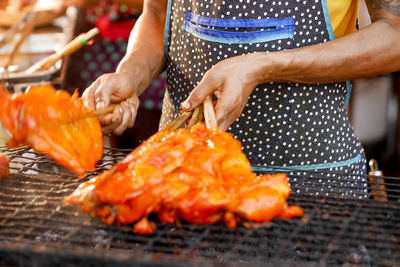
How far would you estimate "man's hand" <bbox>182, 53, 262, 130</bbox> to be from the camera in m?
2.28

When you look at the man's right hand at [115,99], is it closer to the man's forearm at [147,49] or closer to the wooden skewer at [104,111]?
the wooden skewer at [104,111]

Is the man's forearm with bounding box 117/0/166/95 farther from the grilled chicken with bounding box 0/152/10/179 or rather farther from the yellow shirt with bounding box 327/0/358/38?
the yellow shirt with bounding box 327/0/358/38

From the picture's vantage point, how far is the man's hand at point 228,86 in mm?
2275

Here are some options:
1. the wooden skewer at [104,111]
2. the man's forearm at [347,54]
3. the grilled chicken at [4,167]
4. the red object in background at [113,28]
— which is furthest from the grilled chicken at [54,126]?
the red object in background at [113,28]

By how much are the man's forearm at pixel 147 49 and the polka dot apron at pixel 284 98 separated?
0.36 metres

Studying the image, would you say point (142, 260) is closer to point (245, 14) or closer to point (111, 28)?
point (245, 14)

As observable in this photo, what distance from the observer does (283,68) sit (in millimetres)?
2479

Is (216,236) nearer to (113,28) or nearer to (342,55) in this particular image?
(342,55)

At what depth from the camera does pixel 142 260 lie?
4.64ft

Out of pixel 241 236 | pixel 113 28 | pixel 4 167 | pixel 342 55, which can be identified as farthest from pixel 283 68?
pixel 113 28

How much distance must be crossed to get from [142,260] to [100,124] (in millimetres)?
1131

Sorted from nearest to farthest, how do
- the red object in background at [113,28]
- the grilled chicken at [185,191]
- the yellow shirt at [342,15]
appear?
1. the grilled chicken at [185,191]
2. the yellow shirt at [342,15]
3. the red object in background at [113,28]

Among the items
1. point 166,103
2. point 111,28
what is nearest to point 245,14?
point 166,103

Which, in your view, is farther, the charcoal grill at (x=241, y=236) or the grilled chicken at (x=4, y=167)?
the grilled chicken at (x=4, y=167)
